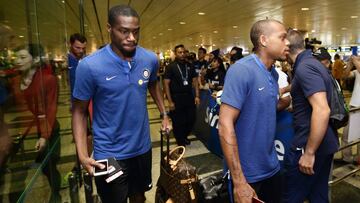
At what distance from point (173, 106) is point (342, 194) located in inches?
110

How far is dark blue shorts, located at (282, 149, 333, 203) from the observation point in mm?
2350

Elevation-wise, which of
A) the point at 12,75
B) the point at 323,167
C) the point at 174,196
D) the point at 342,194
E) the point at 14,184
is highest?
the point at 12,75

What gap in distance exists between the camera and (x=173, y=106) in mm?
5160

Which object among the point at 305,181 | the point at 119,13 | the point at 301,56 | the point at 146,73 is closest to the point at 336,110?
the point at 301,56

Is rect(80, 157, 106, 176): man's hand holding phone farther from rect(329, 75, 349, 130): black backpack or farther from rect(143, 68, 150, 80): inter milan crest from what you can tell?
rect(329, 75, 349, 130): black backpack

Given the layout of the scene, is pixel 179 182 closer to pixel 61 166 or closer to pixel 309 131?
pixel 309 131

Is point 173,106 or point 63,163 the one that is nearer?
point 63,163

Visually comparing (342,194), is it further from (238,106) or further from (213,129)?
(238,106)

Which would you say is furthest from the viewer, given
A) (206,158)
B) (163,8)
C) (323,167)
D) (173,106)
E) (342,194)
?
(163,8)

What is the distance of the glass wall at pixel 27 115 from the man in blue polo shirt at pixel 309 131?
1.87 meters

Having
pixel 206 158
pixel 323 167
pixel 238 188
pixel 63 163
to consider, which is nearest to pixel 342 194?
pixel 323 167

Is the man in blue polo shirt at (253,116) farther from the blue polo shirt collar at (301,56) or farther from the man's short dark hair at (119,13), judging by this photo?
the man's short dark hair at (119,13)

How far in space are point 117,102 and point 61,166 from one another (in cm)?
146

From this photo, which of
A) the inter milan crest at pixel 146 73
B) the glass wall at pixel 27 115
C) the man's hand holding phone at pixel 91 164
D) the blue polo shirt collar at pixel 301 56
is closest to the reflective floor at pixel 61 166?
the glass wall at pixel 27 115
